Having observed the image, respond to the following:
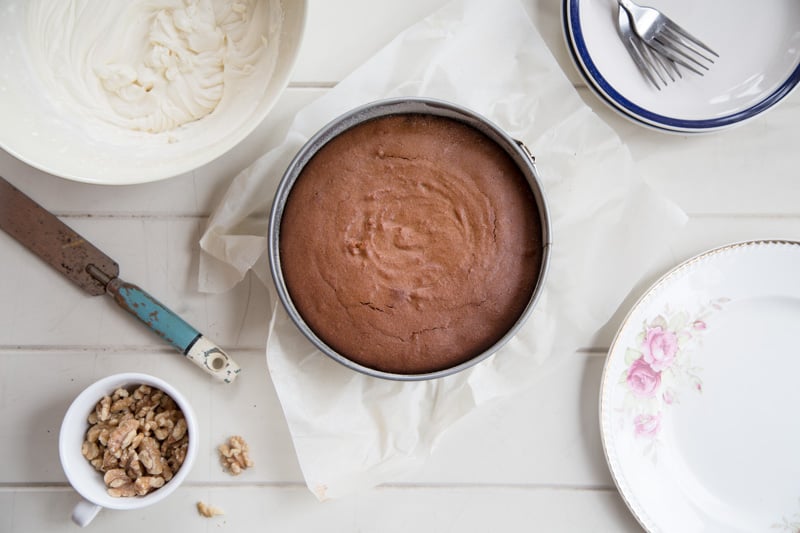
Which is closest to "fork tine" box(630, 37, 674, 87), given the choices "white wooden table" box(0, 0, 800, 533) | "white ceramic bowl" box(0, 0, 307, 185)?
"white wooden table" box(0, 0, 800, 533)

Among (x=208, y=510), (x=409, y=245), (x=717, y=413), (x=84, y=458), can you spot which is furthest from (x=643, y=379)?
(x=84, y=458)

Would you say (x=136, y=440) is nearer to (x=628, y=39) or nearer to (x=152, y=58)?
(x=152, y=58)

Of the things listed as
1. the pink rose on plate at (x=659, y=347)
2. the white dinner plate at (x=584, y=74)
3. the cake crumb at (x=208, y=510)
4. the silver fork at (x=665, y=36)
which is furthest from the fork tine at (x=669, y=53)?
the cake crumb at (x=208, y=510)

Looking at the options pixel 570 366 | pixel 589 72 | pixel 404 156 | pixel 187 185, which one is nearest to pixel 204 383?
pixel 187 185

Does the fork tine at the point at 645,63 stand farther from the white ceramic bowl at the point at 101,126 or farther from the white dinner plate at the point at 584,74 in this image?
the white ceramic bowl at the point at 101,126

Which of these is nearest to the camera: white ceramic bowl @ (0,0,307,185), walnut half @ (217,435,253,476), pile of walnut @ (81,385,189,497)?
white ceramic bowl @ (0,0,307,185)

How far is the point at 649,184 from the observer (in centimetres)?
140

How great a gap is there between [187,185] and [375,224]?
1.56ft

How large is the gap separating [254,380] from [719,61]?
1.19m

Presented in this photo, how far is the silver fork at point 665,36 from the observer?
130 cm

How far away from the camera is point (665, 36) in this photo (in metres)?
1.31

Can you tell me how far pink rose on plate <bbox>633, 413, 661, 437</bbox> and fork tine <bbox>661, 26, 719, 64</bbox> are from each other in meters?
0.75

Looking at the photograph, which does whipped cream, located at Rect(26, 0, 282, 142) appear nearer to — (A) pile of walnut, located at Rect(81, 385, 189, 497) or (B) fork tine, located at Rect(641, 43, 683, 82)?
(A) pile of walnut, located at Rect(81, 385, 189, 497)

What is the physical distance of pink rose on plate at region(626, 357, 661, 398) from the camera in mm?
1370
